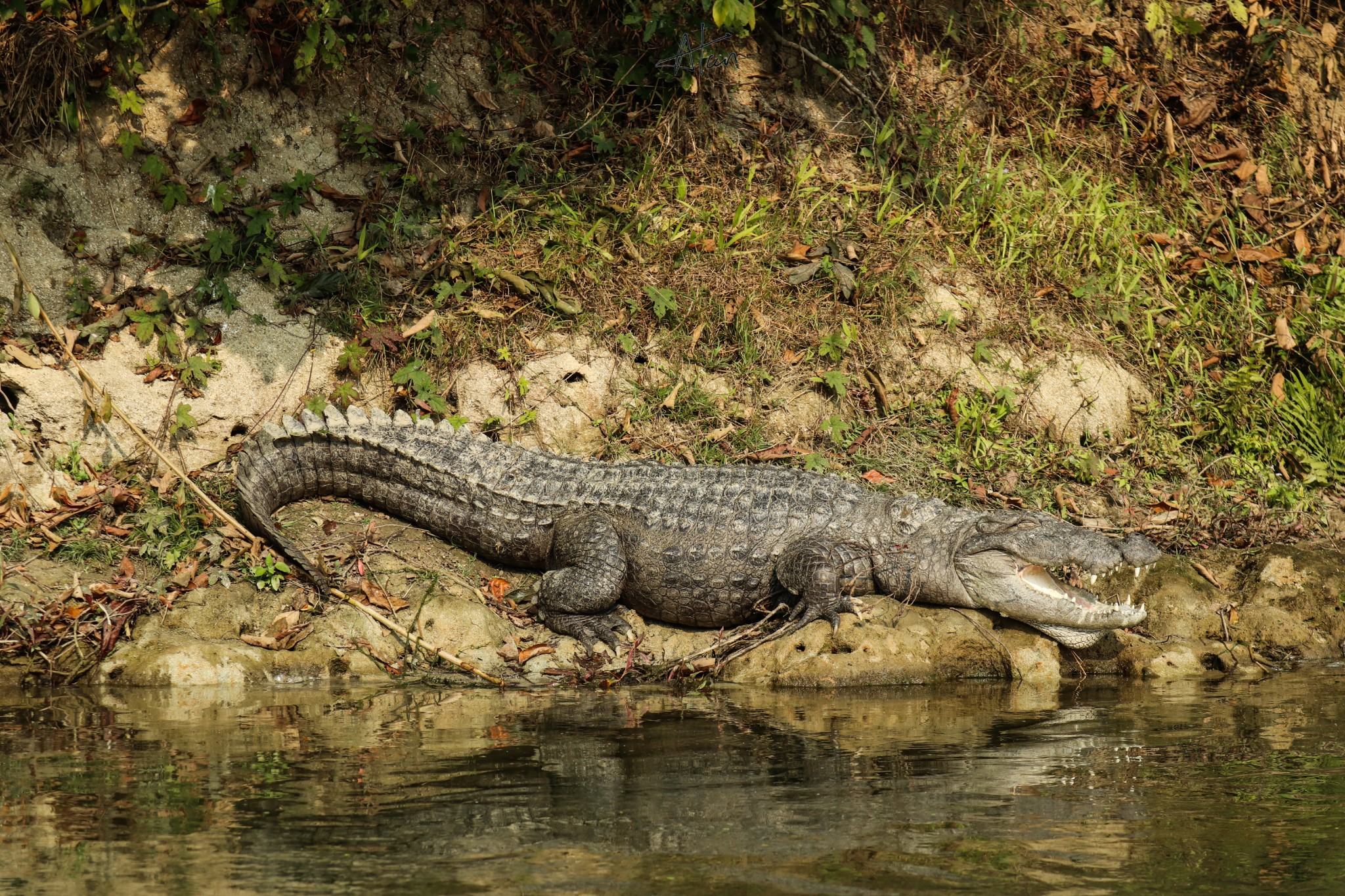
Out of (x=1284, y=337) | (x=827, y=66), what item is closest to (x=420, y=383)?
(x=827, y=66)

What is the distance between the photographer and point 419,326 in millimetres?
7109

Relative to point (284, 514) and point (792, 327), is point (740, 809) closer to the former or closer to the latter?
point (284, 514)

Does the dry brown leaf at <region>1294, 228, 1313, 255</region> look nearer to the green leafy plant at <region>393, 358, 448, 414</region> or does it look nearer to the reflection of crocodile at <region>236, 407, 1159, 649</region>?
the reflection of crocodile at <region>236, 407, 1159, 649</region>

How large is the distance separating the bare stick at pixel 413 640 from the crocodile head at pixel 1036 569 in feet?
7.63

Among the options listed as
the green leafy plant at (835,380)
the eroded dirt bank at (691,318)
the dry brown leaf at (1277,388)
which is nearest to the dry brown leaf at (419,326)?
the eroded dirt bank at (691,318)

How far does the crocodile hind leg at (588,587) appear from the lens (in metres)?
5.87

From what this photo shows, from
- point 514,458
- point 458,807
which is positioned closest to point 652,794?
point 458,807

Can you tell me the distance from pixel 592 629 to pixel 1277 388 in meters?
5.04

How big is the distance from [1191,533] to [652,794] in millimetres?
4497

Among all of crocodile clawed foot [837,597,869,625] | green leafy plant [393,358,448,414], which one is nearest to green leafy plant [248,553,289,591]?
green leafy plant [393,358,448,414]

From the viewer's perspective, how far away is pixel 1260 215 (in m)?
8.95

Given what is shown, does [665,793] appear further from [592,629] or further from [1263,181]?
[1263,181]

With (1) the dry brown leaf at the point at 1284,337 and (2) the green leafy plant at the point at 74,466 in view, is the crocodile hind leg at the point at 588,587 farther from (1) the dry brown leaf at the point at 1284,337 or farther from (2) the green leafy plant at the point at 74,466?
(1) the dry brown leaf at the point at 1284,337

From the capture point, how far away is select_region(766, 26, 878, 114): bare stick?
28.6 feet
